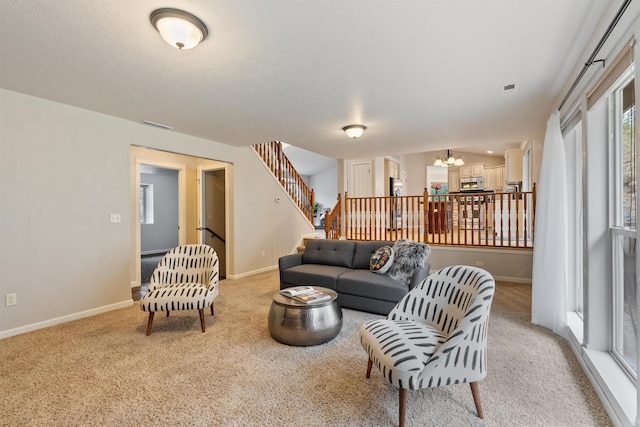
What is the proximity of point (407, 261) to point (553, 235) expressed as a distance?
1425 mm

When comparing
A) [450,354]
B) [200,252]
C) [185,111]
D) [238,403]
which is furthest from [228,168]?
[450,354]

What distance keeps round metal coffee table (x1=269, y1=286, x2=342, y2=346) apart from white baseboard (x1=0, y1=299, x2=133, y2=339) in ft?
7.66

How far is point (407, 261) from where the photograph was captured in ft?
11.4

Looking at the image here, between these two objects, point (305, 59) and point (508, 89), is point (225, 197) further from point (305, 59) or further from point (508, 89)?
point (508, 89)

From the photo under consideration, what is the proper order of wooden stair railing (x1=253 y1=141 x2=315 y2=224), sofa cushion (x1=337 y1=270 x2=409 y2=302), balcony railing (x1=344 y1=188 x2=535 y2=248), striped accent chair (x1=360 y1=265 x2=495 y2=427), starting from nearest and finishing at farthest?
striped accent chair (x1=360 y1=265 x2=495 y2=427) < sofa cushion (x1=337 y1=270 x2=409 y2=302) < balcony railing (x1=344 y1=188 x2=535 y2=248) < wooden stair railing (x1=253 y1=141 x2=315 y2=224)

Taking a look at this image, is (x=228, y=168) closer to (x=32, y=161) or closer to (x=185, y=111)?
(x=185, y=111)

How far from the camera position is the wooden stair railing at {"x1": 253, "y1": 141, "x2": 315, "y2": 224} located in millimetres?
6156

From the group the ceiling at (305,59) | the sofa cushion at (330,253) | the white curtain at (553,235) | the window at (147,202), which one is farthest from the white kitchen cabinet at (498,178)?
the window at (147,202)

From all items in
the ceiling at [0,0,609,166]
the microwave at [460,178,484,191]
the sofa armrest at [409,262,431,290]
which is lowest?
the sofa armrest at [409,262,431,290]

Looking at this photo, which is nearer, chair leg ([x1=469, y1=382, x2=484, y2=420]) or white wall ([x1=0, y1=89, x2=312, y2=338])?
chair leg ([x1=469, y1=382, x2=484, y2=420])

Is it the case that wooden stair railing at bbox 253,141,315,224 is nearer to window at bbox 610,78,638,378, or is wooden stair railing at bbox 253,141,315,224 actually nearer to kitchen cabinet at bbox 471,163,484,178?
window at bbox 610,78,638,378

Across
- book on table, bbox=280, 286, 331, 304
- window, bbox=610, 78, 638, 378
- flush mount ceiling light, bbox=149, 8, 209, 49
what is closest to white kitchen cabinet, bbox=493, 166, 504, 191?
window, bbox=610, 78, 638, 378

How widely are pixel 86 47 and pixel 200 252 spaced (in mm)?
2202

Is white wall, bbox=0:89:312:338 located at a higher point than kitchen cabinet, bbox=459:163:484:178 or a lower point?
lower
